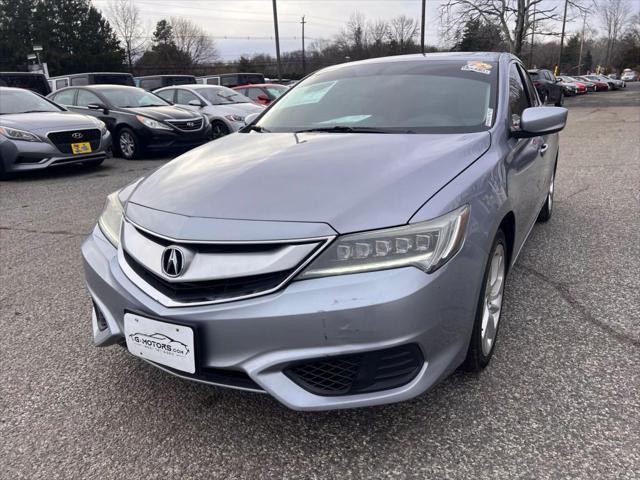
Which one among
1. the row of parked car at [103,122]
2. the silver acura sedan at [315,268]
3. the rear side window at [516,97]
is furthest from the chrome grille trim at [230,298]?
the row of parked car at [103,122]

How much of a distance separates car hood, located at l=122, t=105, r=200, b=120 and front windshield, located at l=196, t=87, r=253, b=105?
1669mm

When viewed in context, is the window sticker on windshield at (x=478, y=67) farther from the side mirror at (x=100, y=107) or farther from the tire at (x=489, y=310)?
the side mirror at (x=100, y=107)

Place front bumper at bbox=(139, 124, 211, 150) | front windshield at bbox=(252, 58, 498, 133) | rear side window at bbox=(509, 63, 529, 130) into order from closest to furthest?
front windshield at bbox=(252, 58, 498, 133)
rear side window at bbox=(509, 63, 529, 130)
front bumper at bbox=(139, 124, 211, 150)

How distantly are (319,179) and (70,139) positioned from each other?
272 inches

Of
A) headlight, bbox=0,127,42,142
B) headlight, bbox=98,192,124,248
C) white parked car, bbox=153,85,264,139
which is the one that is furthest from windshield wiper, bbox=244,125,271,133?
white parked car, bbox=153,85,264,139

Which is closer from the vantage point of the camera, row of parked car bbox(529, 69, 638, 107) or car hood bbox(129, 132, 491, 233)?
car hood bbox(129, 132, 491, 233)

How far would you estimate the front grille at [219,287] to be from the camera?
5.75 ft

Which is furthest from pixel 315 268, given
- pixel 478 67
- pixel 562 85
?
pixel 562 85

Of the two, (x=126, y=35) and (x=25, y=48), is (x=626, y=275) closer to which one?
(x=25, y=48)

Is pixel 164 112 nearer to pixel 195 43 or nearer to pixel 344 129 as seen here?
pixel 344 129

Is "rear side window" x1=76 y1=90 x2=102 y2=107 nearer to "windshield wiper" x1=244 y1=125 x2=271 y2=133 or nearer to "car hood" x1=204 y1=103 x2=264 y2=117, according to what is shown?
"car hood" x1=204 y1=103 x2=264 y2=117

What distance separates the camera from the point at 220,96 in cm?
1174

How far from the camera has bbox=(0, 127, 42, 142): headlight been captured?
7.39 meters

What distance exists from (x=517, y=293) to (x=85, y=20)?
55.0 metres
